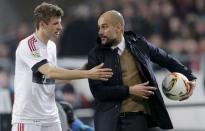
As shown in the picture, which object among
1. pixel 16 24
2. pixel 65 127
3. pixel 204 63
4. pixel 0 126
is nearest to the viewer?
pixel 65 127

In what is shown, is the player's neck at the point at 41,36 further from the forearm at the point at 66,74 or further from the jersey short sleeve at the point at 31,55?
the forearm at the point at 66,74

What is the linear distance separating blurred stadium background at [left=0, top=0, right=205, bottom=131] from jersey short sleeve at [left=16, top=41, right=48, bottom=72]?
598 centimetres

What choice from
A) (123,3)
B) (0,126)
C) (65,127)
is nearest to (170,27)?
(123,3)

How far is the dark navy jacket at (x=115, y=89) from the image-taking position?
8.88 metres

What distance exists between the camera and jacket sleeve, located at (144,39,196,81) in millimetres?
9219

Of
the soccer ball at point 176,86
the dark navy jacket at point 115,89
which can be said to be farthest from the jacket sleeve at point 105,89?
the soccer ball at point 176,86

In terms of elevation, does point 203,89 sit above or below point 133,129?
above

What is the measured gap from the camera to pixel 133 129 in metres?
8.91

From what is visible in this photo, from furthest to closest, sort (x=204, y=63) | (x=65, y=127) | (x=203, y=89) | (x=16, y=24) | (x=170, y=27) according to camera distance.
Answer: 1. (x=16, y=24)
2. (x=170, y=27)
3. (x=204, y=63)
4. (x=203, y=89)
5. (x=65, y=127)

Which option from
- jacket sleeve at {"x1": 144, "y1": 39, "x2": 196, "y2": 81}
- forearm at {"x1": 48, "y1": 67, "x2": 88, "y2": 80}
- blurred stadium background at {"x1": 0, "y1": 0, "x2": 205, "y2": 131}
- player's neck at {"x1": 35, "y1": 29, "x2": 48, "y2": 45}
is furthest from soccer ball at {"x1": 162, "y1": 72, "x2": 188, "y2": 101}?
blurred stadium background at {"x1": 0, "y1": 0, "x2": 205, "y2": 131}

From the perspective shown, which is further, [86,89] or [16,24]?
[16,24]

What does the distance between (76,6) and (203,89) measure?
646 cm

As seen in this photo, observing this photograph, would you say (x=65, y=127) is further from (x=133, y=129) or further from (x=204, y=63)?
(x=204, y=63)

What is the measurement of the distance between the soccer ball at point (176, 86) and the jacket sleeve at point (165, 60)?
9 centimetres
